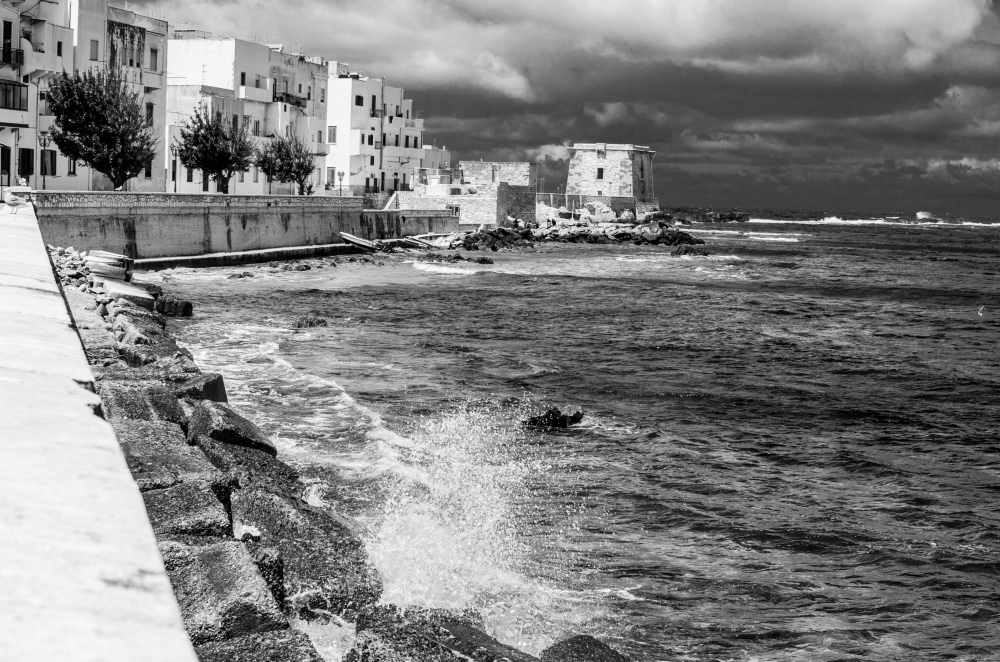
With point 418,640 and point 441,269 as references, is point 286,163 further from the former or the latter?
point 418,640

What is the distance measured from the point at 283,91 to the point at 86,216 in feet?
117

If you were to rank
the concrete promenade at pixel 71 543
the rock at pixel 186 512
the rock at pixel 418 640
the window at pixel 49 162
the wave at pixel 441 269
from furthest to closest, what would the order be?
1. the wave at pixel 441 269
2. the window at pixel 49 162
3. the rock at pixel 186 512
4. the rock at pixel 418 640
5. the concrete promenade at pixel 71 543

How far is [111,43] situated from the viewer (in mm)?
44875

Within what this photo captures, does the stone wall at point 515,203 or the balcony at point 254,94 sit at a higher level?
the balcony at point 254,94

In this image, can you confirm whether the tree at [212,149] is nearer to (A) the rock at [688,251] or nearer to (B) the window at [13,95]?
(B) the window at [13,95]

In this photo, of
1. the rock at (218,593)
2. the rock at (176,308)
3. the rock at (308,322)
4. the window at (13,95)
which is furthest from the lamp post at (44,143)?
the rock at (218,593)

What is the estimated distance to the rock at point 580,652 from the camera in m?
6.12

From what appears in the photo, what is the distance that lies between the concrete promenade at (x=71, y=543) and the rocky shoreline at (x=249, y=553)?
173 centimetres

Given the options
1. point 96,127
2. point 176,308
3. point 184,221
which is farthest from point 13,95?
point 176,308

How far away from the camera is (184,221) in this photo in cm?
3534

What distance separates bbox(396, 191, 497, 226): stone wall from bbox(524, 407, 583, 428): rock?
5280 cm

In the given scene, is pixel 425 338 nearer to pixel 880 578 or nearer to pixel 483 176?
pixel 880 578

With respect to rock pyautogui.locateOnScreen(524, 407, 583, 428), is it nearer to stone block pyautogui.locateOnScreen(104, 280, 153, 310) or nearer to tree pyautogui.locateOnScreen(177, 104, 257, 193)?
stone block pyautogui.locateOnScreen(104, 280, 153, 310)

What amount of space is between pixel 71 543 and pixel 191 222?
3550 centimetres
